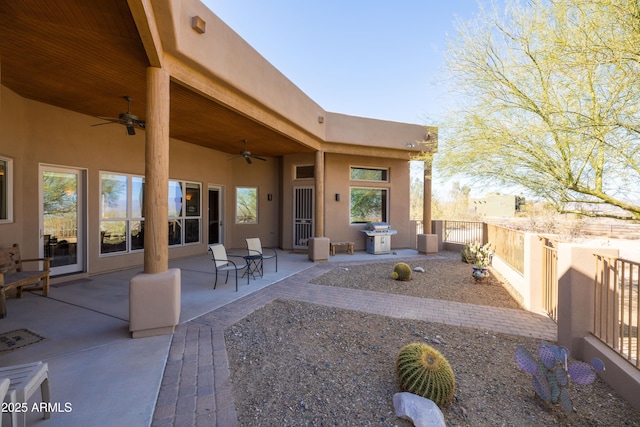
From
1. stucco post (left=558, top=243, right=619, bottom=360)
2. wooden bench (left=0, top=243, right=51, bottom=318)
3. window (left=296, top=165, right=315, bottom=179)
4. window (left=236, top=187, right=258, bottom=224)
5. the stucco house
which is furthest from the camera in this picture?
window (left=236, top=187, right=258, bottom=224)

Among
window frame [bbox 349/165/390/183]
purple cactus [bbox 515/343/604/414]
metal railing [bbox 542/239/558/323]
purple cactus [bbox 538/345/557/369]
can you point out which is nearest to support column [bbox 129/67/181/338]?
purple cactus [bbox 515/343/604/414]

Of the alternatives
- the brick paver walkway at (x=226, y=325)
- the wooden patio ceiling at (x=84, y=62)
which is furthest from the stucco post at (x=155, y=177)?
the brick paver walkway at (x=226, y=325)

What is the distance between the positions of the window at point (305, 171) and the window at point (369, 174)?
4.93 ft

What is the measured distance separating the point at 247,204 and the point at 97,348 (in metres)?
8.07

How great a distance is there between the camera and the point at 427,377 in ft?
7.85

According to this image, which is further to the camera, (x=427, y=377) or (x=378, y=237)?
(x=378, y=237)

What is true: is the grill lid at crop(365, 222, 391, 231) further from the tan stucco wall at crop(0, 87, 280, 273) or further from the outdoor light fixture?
the outdoor light fixture

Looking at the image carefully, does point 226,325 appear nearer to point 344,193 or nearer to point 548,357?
point 548,357

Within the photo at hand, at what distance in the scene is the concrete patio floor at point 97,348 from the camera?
2.20 meters

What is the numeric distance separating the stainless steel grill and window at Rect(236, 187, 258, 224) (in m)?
4.23

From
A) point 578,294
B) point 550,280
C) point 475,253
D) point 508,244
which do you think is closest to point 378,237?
point 475,253

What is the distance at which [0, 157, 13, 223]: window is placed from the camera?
16.4 feet

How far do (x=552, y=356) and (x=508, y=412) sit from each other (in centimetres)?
66

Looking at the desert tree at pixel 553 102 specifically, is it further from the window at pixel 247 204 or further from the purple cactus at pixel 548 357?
the window at pixel 247 204
